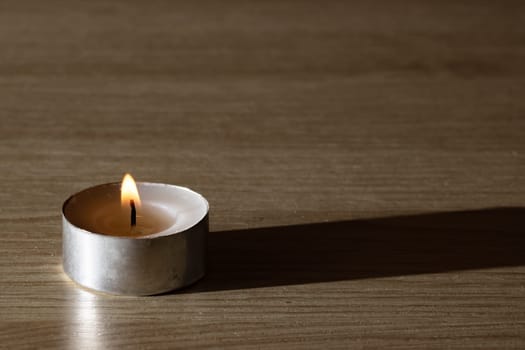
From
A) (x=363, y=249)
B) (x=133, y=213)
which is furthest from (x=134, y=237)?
(x=363, y=249)

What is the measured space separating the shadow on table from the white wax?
1.4 inches

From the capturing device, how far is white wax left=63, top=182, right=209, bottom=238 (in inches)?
22.1

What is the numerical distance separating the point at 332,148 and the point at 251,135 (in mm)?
73

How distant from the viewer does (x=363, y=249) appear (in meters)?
0.61

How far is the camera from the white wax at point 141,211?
1.84 ft

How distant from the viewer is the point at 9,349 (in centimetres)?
49

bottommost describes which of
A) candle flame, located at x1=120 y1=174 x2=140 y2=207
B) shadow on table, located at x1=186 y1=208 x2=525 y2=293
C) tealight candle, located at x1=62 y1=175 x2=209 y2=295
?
shadow on table, located at x1=186 y1=208 x2=525 y2=293

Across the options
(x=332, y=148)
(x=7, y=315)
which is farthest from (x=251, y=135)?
(x=7, y=315)

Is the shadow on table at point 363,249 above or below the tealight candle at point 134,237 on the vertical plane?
below

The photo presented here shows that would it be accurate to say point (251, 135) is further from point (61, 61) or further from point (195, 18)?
point (195, 18)

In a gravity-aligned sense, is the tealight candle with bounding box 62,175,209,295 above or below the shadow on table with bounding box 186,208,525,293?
above

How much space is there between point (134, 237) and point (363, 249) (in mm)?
154

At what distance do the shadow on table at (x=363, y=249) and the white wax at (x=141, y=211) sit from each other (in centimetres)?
4

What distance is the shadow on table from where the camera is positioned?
0.58 meters
